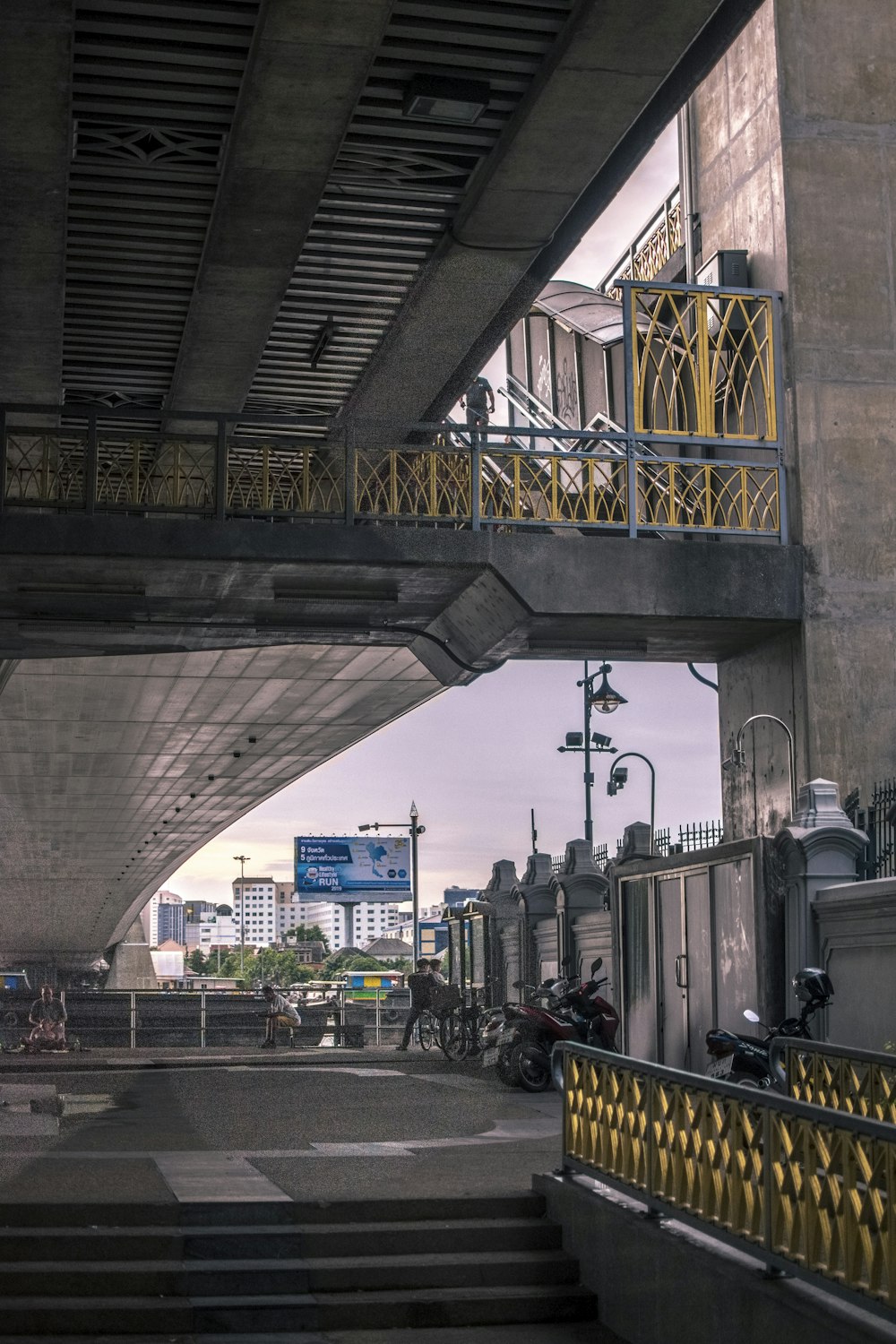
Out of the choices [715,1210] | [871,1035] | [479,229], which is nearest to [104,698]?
[479,229]

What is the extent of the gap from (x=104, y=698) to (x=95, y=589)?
13.7 meters

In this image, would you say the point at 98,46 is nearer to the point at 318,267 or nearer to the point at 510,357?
the point at 318,267

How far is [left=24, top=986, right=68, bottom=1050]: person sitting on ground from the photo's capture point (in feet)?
96.8

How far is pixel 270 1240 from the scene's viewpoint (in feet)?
29.2

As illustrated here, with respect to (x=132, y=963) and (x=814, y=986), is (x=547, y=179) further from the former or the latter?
(x=132, y=963)

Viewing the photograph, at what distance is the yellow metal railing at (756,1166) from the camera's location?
579 cm

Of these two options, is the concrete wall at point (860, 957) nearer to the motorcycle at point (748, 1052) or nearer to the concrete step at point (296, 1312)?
the motorcycle at point (748, 1052)

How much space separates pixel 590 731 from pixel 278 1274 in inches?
878

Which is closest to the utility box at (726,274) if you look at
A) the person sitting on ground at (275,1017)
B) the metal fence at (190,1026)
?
the metal fence at (190,1026)

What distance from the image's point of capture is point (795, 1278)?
6.49 metres

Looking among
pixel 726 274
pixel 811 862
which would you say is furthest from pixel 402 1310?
pixel 726 274

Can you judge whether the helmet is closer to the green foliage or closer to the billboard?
the billboard

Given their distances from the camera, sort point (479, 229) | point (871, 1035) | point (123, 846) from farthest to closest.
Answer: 1. point (123, 846)
2. point (479, 229)
3. point (871, 1035)

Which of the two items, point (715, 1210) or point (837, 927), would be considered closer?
point (715, 1210)
